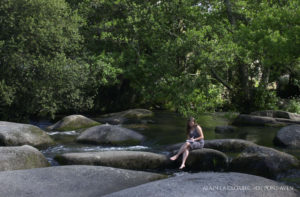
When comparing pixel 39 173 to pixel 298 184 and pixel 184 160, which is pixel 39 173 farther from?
pixel 298 184

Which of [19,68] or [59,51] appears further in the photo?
[59,51]

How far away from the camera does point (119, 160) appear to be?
977 centimetres

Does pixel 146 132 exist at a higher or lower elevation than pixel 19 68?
lower

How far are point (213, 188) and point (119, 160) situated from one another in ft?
14.5

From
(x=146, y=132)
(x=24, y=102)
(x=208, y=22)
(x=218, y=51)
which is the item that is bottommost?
(x=146, y=132)

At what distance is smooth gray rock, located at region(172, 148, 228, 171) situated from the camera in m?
10.2

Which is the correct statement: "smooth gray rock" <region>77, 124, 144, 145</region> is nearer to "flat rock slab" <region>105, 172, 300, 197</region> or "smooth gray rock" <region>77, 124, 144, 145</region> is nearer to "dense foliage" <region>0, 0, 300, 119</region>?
"dense foliage" <region>0, 0, 300, 119</region>

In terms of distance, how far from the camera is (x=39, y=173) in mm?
7488

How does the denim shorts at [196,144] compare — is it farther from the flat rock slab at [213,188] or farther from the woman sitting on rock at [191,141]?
the flat rock slab at [213,188]

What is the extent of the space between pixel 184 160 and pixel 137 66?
12.4 meters

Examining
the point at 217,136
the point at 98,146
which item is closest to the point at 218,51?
the point at 217,136

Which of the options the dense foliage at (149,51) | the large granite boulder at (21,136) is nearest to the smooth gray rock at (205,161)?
the large granite boulder at (21,136)

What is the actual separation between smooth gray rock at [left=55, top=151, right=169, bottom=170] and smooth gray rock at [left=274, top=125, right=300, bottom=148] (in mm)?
5313

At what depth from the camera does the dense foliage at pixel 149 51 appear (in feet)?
56.3
